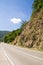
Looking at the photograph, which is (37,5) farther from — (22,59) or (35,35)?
(22,59)

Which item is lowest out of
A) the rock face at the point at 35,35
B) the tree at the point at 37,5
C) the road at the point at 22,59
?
the road at the point at 22,59

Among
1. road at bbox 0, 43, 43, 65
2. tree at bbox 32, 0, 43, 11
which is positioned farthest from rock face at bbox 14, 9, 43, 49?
road at bbox 0, 43, 43, 65

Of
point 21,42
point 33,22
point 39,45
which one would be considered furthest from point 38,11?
point 39,45

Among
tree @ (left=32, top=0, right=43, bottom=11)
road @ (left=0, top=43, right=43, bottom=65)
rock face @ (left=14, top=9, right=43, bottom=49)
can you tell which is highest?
tree @ (left=32, top=0, right=43, bottom=11)

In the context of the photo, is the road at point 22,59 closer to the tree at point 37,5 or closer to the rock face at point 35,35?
the rock face at point 35,35

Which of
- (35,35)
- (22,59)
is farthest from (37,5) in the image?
(22,59)

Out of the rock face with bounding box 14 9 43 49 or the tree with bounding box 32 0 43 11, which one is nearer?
the rock face with bounding box 14 9 43 49

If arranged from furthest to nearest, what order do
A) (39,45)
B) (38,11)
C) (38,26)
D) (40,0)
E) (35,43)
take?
(40,0) → (38,11) → (38,26) → (35,43) → (39,45)

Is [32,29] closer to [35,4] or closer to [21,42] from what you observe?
[21,42]

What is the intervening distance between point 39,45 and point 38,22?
40.4 ft

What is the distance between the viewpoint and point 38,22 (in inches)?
2530

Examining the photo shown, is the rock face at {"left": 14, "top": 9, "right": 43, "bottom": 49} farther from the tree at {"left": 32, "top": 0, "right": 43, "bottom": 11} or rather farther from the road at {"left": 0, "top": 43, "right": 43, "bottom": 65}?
the road at {"left": 0, "top": 43, "right": 43, "bottom": 65}

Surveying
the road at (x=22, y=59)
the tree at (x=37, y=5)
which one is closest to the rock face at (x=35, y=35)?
the tree at (x=37, y=5)

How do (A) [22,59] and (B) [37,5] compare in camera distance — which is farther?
(B) [37,5]
